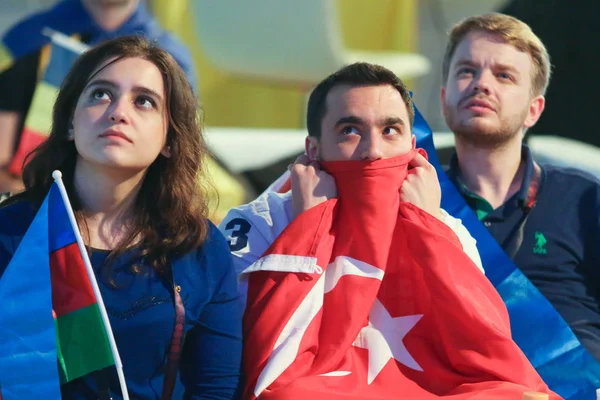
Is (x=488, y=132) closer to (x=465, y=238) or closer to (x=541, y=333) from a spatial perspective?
(x=465, y=238)

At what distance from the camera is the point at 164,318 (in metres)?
2.38

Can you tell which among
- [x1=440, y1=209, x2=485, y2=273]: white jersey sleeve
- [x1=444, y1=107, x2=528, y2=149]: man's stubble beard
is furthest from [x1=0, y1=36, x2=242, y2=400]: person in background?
[x1=444, y1=107, x2=528, y2=149]: man's stubble beard

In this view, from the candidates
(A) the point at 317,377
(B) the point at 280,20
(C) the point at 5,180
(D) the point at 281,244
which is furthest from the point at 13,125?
(B) the point at 280,20

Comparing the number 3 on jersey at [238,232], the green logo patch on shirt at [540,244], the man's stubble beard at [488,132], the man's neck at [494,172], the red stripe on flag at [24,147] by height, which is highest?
the red stripe on flag at [24,147]

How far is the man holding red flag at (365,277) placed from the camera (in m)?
2.50

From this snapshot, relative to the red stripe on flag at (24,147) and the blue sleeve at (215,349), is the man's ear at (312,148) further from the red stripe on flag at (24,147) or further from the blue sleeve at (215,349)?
the red stripe on flag at (24,147)

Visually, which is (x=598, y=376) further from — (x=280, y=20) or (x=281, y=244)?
(x=280, y=20)

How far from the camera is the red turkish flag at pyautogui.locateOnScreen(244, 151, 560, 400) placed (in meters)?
2.49

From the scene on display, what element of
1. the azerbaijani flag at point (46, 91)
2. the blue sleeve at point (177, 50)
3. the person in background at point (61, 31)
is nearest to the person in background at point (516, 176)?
the person in background at point (61, 31)

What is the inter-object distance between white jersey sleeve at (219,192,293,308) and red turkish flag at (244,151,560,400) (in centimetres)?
8

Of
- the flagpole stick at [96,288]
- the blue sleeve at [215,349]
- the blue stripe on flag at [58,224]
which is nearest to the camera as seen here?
the flagpole stick at [96,288]

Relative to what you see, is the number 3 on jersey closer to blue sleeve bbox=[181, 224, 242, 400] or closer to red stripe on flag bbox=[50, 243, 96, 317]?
blue sleeve bbox=[181, 224, 242, 400]

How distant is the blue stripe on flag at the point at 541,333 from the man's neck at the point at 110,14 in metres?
2.31

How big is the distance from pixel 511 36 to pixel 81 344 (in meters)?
1.65
